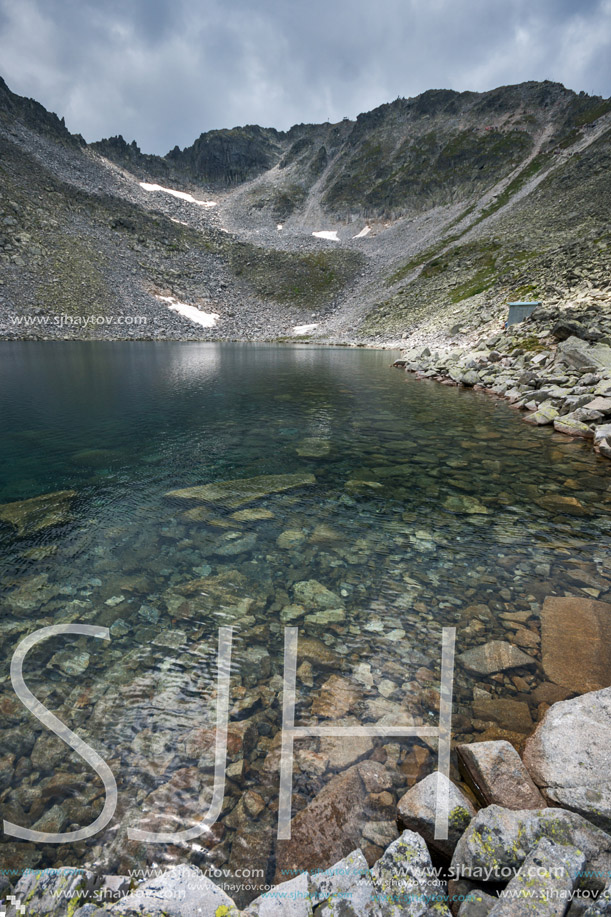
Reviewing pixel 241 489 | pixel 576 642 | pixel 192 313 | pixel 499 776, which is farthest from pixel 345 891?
pixel 192 313

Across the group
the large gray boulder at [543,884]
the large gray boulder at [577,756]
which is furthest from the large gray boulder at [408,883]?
the large gray boulder at [577,756]

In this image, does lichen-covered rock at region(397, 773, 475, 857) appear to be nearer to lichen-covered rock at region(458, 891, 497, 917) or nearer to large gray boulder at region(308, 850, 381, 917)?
lichen-covered rock at region(458, 891, 497, 917)

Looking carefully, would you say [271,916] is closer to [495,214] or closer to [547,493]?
[547,493]

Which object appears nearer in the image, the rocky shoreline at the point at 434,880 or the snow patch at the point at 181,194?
the rocky shoreline at the point at 434,880

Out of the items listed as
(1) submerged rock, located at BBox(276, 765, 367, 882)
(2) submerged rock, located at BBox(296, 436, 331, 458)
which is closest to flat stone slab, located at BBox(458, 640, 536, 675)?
(1) submerged rock, located at BBox(276, 765, 367, 882)

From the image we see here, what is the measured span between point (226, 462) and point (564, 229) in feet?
287

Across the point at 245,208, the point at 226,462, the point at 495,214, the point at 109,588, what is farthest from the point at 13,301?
the point at 245,208

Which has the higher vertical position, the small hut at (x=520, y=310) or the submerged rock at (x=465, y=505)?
the small hut at (x=520, y=310)

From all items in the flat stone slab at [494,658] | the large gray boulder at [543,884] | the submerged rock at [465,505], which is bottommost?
the flat stone slab at [494,658]

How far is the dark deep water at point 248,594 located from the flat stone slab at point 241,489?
33 centimetres

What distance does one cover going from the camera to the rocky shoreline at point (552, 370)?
590 inches

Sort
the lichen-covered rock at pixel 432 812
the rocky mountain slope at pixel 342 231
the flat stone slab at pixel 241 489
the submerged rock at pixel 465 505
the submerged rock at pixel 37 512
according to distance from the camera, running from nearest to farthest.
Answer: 1. the lichen-covered rock at pixel 432 812
2. the submerged rock at pixel 37 512
3. the submerged rock at pixel 465 505
4. the flat stone slab at pixel 241 489
5. the rocky mountain slope at pixel 342 231

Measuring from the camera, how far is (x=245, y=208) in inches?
6885

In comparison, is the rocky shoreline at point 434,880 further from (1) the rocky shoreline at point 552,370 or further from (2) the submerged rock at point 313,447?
(1) the rocky shoreline at point 552,370
